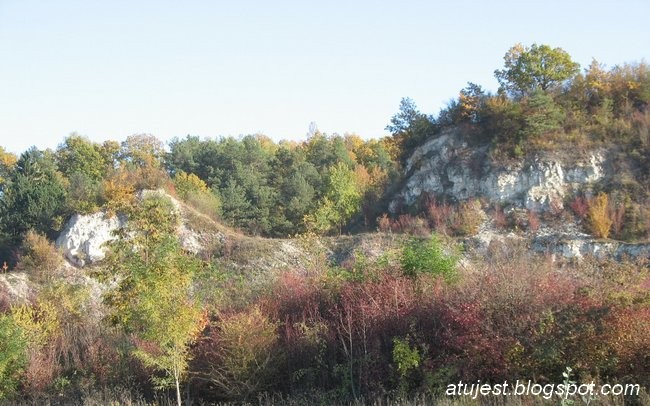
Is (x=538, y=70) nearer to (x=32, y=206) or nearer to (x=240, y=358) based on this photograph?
(x=240, y=358)

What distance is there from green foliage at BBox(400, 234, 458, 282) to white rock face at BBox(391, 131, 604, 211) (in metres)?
17.7

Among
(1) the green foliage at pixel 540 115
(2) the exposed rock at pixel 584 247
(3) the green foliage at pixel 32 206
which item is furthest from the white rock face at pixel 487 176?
(3) the green foliage at pixel 32 206

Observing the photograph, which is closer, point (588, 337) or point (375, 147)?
point (588, 337)

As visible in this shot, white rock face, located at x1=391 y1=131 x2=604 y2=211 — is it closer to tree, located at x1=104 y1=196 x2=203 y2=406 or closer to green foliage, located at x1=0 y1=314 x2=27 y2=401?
tree, located at x1=104 y1=196 x2=203 y2=406

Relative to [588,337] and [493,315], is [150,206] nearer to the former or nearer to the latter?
[493,315]

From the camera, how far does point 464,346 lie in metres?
11.2

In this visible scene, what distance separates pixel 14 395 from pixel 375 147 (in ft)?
176

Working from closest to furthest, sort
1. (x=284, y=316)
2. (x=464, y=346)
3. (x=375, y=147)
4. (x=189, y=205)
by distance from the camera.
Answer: (x=464, y=346), (x=284, y=316), (x=189, y=205), (x=375, y=147)

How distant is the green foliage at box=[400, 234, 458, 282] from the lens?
49.1 feet

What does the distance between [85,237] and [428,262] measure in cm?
2538

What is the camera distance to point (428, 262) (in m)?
15.1

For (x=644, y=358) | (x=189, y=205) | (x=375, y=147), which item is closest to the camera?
(x=644, y=358)

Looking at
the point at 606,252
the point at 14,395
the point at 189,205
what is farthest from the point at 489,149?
the point at 14,395

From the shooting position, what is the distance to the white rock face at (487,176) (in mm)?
31391
